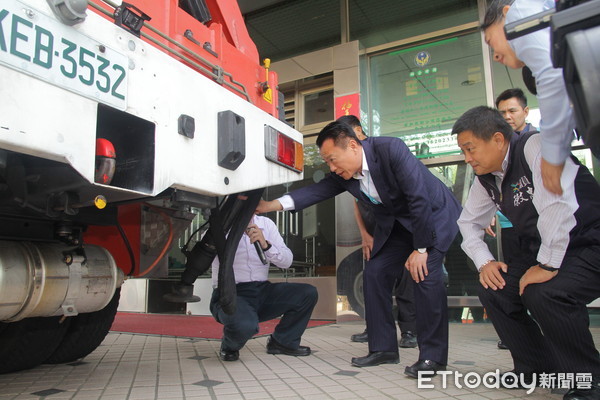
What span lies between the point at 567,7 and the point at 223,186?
134 centimetres

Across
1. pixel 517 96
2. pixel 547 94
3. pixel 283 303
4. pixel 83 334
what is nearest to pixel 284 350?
pixel 283 303

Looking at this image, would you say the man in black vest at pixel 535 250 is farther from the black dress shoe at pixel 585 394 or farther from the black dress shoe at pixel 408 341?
the black dress shoe at pixel 408 341

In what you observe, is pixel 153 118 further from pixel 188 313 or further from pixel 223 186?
pixel 188 313

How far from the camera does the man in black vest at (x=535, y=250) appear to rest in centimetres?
176

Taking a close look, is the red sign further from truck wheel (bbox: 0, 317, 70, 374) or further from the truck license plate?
the truck license plate

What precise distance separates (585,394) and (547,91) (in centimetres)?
110

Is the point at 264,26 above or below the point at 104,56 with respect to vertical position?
above

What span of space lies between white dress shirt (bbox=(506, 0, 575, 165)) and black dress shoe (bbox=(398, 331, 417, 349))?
7.43ft

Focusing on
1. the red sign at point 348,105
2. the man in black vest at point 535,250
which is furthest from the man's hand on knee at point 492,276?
the red sign at point 348,105

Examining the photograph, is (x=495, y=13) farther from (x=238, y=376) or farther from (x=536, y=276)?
(x=238, y=376)

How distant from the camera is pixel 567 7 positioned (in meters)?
1.02

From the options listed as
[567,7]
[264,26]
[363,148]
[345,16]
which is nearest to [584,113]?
[567,7]

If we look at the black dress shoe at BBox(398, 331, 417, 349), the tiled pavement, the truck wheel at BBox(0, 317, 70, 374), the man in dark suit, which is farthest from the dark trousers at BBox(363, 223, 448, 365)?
the truck wheel at BBox(0, 317, 70, 374)

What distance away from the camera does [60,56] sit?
4.50ft
